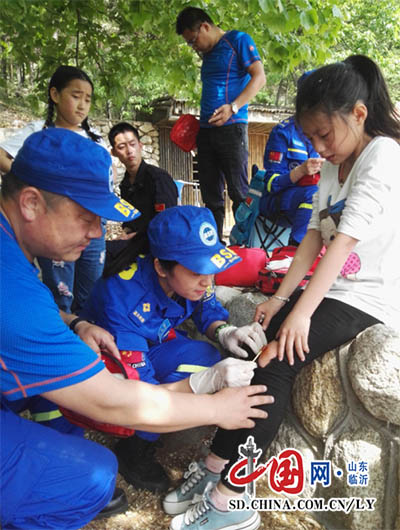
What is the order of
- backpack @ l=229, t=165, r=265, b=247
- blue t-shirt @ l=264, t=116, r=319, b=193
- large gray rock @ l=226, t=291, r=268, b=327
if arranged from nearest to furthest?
large gray rock @ l=226, t=291, r=268, b=327, blue t-shirt @ l=264, t=116, r=319, b=193, backpack @ l=229, t=165, r=265, b=247

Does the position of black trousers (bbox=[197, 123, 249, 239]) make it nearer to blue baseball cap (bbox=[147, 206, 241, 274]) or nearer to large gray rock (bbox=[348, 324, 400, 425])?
blue baseball cap (bbox=[147, 206, 241, 274])

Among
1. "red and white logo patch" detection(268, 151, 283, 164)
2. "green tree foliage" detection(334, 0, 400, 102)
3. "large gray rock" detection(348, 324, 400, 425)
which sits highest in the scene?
"green tree foliage" detection(334, 0, 400, 102)

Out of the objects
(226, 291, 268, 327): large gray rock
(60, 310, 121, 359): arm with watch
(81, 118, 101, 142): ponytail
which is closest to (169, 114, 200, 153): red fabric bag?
(81, 118, 101, 142): ponytail

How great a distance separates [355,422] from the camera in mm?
1764

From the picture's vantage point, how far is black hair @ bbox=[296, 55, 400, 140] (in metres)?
1.69

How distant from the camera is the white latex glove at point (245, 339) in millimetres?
1908

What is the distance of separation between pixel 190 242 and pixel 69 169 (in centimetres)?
69

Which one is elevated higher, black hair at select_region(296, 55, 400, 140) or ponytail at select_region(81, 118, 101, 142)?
black hair at select_region(296, 55, 400, 140)

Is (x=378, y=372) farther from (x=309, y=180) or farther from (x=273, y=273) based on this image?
(x=309, y=180)

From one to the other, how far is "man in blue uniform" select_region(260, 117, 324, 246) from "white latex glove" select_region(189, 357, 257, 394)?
1.62 meters

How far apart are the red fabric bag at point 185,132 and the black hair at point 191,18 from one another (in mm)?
772

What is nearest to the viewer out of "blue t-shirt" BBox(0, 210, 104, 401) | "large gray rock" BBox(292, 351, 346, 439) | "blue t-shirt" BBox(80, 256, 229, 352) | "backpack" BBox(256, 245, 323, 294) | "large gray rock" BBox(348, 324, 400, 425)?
"blue t-shirt" BBox(0, 210, 104, 401)

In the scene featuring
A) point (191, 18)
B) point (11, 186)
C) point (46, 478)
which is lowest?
point (46, 478)

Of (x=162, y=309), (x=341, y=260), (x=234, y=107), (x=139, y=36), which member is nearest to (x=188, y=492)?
(x=162, y=309)
